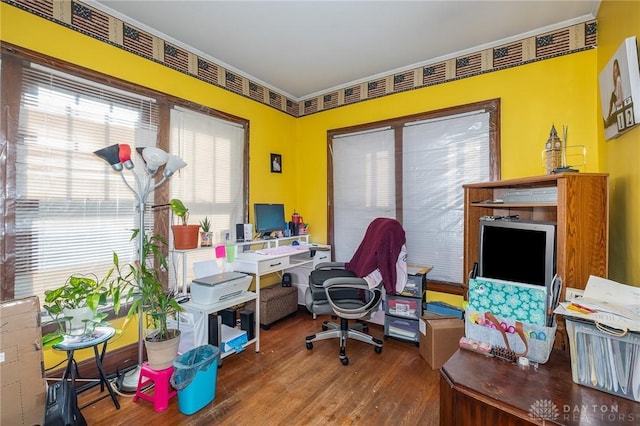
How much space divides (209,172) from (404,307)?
7.30ft

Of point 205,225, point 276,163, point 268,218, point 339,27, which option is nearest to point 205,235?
point 205,225

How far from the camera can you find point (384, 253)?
2.28 meters

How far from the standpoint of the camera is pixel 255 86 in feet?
10.6

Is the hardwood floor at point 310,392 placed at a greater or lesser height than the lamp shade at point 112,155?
lesser

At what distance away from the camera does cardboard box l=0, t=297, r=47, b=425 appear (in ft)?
4.81

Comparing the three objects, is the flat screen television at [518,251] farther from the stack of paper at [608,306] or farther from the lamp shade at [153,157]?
the lamp shade at [153,157]

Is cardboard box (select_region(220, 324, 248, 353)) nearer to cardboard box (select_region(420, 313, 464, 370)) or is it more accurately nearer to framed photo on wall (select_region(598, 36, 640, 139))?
cardboard box (select_region(420, 313, 464, 370))

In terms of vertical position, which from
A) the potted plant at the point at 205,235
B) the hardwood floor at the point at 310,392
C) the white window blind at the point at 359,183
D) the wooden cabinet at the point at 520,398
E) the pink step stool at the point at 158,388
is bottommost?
the hardwood floor at the point at 310,392

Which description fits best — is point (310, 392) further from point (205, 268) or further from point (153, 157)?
point (153, 157)

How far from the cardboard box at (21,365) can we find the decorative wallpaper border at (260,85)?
1.79 meters

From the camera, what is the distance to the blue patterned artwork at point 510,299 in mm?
1246

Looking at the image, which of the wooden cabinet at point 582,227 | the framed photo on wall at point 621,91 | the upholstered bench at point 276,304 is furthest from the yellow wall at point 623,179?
the upholstered bench at point 276,304

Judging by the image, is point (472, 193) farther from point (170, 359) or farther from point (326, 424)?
point (170, 359)

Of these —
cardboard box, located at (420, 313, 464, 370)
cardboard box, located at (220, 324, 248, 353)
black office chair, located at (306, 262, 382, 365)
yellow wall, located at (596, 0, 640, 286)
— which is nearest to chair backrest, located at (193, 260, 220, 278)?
cardboard box, located at (220, 324, 248, 353)
